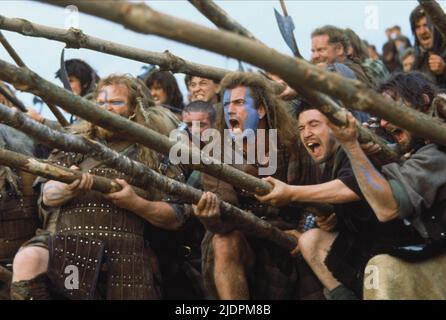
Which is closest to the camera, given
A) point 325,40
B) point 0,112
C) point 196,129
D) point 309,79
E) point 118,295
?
point 309,79

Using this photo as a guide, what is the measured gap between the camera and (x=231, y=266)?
23.4ft

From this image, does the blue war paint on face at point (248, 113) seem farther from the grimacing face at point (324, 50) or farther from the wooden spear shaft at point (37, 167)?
the grimacing face at point (324, 50)

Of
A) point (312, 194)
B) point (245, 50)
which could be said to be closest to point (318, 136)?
point (312, 194)

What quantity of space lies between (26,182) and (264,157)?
6.50 ft

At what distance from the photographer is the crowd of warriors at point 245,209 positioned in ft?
20.4

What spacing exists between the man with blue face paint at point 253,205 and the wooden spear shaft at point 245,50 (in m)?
2.01

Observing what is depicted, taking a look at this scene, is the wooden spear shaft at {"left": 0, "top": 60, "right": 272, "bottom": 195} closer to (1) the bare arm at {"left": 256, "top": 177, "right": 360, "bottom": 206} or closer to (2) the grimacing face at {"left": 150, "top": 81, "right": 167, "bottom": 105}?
(1) the bare arm at {"left": 256, "top": 177, "right": 360, "bottom": 206}

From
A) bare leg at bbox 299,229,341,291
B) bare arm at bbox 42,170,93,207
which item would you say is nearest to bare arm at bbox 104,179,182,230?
bare arm at bbox 42,170,93,207

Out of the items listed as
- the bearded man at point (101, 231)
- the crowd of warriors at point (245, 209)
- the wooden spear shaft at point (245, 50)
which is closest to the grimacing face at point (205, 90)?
the crowd of warriors at point (245, 209)

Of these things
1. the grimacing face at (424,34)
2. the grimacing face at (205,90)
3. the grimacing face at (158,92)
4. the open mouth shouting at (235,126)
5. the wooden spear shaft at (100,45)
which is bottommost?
the open mouth shouting at (235,126)

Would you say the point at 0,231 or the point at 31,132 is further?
the point at 0,231

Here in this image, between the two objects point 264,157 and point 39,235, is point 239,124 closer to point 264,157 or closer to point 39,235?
point 264,157

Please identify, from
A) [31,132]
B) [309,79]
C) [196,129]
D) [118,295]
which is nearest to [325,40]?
[196,129]

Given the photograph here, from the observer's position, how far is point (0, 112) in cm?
587
